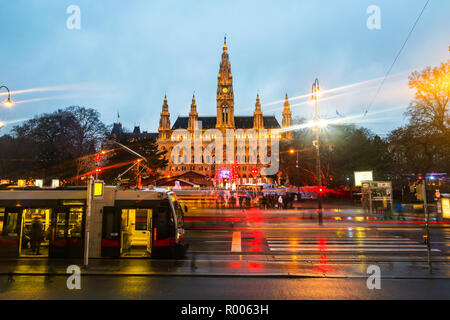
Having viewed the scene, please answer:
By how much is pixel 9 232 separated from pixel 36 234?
3.42ft

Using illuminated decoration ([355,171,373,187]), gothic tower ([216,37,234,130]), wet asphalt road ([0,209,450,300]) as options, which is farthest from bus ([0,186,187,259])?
gothic tower ([216,37,234,130])

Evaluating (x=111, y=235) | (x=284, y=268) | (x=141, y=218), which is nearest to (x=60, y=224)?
(x=111, y=235)

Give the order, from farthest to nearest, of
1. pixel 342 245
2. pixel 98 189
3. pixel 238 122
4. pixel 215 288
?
pixel 238 122, pixel 342 245, pixel 98 189, pixel 215 288

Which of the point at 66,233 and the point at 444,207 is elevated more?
the point at 444,207

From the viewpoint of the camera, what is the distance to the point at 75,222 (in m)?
10.7

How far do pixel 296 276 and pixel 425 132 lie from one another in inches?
1331

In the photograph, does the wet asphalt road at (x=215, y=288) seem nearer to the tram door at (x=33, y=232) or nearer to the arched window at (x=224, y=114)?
the tram door at (x=33, y=232)

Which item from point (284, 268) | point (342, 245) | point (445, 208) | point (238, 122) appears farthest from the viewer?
point (238, 122)

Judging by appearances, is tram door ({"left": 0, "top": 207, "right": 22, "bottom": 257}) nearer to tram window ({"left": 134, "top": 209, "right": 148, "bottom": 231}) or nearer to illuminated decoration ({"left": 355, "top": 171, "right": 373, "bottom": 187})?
tram window ({"left": 134, "top": 209, "right": 148, "bottom": 231})

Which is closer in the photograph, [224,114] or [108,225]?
[108,225]

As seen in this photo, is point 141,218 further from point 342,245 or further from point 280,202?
point 280,202

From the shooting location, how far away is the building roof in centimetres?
12319

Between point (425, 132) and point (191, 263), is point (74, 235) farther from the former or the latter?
point (425, 132)
